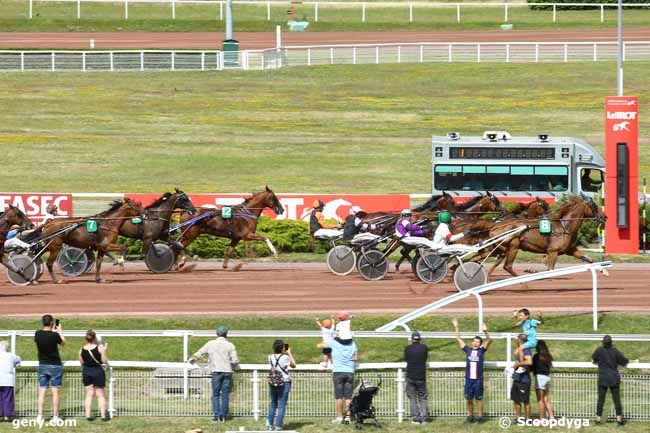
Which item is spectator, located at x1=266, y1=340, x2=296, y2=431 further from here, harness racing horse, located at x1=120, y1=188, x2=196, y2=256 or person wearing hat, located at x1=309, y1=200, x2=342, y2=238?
harness racing horse, located at x1=120, y1=188, x2=196, y2=256

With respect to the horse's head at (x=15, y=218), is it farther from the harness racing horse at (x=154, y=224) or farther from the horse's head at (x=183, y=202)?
the horse's head at (x=183, y=202)

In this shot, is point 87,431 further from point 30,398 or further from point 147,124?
point 147,124

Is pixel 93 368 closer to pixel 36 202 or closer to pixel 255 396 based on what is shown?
pixel 255 396

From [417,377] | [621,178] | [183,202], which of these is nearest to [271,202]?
[183,202]

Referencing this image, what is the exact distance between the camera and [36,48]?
6072cm

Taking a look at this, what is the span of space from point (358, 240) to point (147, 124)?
2481cm

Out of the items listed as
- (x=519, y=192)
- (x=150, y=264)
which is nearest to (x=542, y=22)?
(x=519, y=192)

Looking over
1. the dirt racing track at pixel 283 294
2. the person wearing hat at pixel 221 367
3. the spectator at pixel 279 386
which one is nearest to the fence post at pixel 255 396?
the person wearing hat at pixel 221 367

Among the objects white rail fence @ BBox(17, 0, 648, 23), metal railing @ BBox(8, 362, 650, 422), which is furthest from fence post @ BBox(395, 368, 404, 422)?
white rail fence @ BBox(17, 0, 648, 23)

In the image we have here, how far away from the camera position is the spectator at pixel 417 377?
18.1m

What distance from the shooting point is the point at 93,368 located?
1822 centimetres
